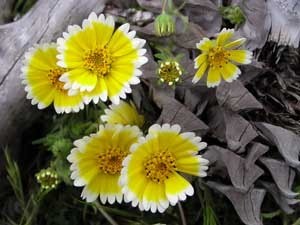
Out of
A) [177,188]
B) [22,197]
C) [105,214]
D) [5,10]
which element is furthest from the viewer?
[5,10]

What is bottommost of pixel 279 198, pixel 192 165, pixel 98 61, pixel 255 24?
pixel 279 198

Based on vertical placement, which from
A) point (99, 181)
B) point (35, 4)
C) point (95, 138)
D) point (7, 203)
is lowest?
point (7, 203)

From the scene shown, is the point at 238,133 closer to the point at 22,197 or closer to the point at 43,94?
the point at 43,94

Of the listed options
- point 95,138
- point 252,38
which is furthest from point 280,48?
point 95,138

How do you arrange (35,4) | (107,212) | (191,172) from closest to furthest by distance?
(191,172) → (107,212) → (35,4)

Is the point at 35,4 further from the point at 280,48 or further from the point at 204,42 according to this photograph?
the point at 280,48

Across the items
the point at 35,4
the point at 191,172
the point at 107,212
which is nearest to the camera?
the point at 191,172

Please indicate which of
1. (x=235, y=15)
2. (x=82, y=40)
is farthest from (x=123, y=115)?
(x=235, y=15)
